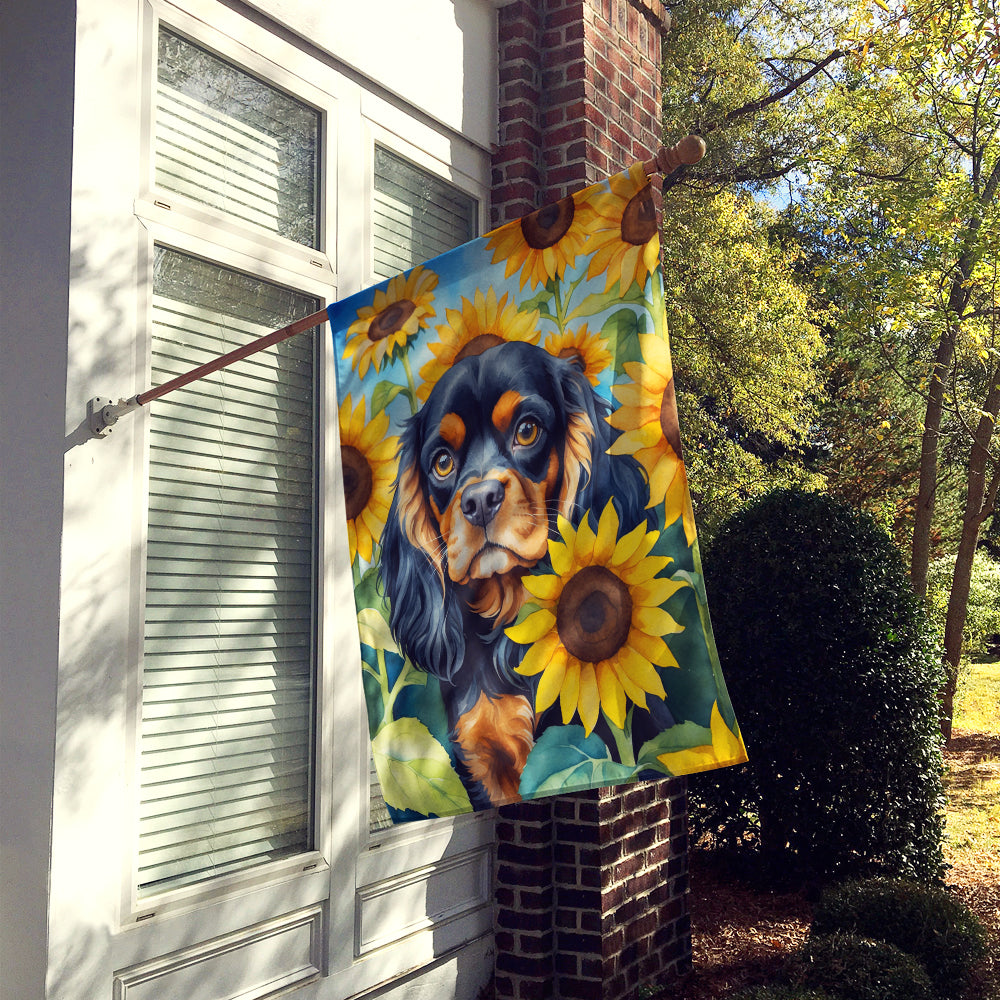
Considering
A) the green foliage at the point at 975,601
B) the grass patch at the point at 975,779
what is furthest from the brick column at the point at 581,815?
the green foliage at the point at 975,601

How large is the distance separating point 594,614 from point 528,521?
28 cm

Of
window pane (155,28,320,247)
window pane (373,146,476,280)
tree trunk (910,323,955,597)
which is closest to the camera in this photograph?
window pane (155,28,320,247)

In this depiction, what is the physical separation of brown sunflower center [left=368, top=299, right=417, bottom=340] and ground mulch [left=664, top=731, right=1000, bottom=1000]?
332 cm

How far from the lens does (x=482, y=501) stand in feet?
7.93

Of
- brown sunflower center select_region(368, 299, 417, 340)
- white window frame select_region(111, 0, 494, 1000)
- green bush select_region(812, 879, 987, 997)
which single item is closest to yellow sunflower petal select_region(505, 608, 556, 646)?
brown sunflower center select_region(368, 299, 417, 340)

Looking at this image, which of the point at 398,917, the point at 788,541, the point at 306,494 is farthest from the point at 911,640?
the point at 306,494

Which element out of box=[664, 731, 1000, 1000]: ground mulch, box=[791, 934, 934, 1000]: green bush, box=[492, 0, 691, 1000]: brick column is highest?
box=[492, 0, 691, 1000]: brick column

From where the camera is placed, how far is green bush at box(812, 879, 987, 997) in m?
4.25

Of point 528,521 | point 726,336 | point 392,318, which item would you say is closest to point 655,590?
point 528,521

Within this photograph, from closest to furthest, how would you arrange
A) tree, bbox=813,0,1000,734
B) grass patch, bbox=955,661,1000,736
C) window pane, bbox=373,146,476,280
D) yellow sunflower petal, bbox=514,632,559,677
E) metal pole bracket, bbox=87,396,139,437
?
1. yellow sunflower petal, bbox=514,632,559,677
2. metal pole bracket, bbox=87,396,139,437
3. window pane, bbox=373,146,476,280
4. tree, bbox=813,0,1000,734
5. grass patch, bbox=955,661,1000,736

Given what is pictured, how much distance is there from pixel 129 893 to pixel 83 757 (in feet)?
1.38

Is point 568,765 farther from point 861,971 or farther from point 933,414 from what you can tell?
point 933,414

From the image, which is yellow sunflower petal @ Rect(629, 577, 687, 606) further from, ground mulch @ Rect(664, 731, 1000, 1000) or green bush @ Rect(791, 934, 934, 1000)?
ground mulch @ Rect(664, 731, 1000, 1000)

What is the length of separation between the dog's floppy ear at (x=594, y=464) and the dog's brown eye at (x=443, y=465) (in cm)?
30
